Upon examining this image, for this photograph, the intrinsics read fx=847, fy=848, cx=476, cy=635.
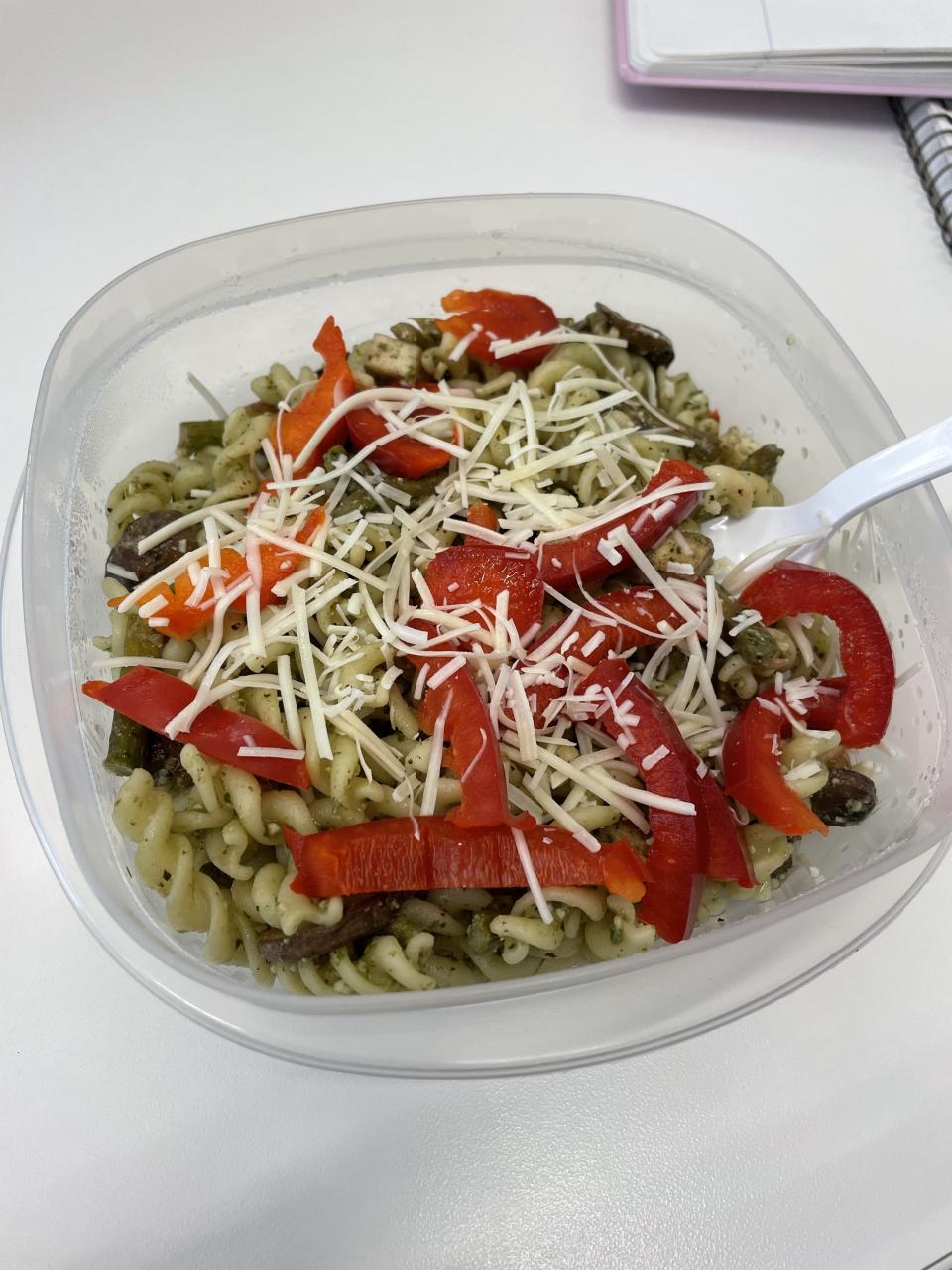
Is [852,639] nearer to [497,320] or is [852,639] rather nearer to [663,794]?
[663,794]

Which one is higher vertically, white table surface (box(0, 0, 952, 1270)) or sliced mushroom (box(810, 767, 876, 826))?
sliced mushroom (box(810, 767, 876, 826))

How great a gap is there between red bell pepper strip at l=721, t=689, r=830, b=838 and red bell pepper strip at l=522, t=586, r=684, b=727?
25 cm

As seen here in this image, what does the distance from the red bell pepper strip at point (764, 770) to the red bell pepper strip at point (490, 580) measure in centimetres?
49

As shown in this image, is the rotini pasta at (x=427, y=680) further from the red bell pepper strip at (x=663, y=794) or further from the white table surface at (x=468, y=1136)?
the white table surface at (x=468, y=1136)

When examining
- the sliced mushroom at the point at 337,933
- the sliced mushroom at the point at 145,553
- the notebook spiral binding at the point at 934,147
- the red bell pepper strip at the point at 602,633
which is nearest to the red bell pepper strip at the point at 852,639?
the red bell pepper strip at the point at 602,633

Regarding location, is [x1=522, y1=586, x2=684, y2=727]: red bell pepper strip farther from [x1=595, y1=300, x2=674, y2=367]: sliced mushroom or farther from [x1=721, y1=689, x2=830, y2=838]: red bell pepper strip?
[x1=595, y1=300, x2=674, y2=367]: sliced mushroom

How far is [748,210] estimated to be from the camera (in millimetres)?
3049

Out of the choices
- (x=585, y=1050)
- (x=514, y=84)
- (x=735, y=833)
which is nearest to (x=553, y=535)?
(x=735, y=833)

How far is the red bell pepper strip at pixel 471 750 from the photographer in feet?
5.20

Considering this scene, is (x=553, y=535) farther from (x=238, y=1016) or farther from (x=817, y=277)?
(x=817, y=277)

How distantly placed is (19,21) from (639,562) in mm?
3439

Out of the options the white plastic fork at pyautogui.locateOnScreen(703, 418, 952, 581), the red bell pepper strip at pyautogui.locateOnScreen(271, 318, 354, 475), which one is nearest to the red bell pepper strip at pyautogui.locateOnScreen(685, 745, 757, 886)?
the white plastic fork at pyautogui.locateOnScreen(703, 418, 952, 581)

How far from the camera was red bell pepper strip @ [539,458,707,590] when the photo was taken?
1.86 m

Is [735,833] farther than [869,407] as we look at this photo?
No
